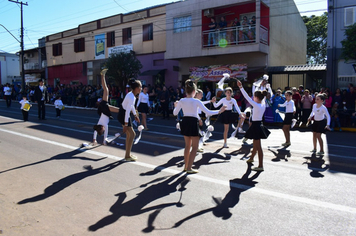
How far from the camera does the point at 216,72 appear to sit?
21484 mm

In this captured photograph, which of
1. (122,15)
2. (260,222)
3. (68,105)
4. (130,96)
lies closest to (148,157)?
(130,96)

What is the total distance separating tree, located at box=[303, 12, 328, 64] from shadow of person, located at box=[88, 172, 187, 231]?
35.4 meters

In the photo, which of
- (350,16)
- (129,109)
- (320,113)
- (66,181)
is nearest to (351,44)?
(350,16)

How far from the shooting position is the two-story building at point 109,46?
27.0 meters

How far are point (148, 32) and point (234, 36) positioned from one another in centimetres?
1007

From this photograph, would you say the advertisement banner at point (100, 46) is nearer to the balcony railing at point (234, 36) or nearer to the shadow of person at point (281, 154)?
the balcony railing at point (234, 36)

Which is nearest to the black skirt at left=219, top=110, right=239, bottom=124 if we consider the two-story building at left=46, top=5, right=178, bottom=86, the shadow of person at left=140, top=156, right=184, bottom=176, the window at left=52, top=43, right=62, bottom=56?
the shadow of person at left=140, top=156, right=184, bottom=176

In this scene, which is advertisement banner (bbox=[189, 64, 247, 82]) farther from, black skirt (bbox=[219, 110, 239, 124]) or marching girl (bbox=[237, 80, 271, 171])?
marching girl (bbox=[237, 80, 271, 171])

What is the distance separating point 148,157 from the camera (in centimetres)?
792

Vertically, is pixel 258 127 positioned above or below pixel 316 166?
above

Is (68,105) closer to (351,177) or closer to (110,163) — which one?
(110,163)

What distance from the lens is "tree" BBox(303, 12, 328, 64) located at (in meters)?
35.0

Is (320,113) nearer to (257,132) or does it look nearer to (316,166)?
(316,166)

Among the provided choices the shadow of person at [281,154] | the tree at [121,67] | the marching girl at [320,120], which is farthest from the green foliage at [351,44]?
the tree at [121,67]
